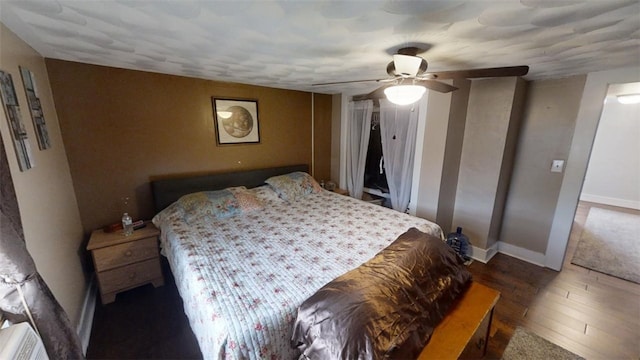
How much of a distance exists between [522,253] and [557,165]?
1.11 metres

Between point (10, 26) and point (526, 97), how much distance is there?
13.9ft

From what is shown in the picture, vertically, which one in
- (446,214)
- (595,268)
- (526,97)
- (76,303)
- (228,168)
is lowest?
(595,268)

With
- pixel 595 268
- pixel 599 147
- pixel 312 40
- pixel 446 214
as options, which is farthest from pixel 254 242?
pixel 599 147

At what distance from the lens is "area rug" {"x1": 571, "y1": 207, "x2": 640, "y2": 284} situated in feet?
9.07

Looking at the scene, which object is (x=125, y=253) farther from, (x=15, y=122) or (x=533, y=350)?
(x=533, y=350)

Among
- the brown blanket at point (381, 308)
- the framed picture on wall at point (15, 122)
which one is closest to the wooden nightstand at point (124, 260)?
the framed picture on wall at point (15, 122)

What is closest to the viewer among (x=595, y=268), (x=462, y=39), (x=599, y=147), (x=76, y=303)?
(x=462, y=39)

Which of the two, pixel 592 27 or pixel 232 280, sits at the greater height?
pixel 592 27

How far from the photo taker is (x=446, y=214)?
3070 mm

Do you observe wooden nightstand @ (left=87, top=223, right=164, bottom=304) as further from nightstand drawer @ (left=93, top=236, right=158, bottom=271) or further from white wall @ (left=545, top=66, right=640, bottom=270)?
white wall @ (left=545, top=66, right=640, bottom=270)

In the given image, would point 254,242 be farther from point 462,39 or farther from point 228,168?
point 462,39

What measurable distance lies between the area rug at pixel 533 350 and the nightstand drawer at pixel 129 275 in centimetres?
291

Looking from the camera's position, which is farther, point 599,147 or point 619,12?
point 599,147

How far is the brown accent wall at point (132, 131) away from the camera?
2145 mm
